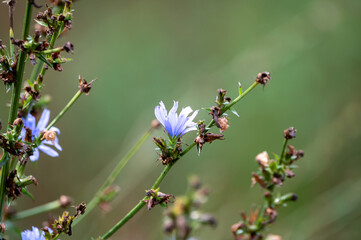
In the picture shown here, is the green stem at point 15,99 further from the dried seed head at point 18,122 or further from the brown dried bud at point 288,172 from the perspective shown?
the brown dried bud at point 288,172

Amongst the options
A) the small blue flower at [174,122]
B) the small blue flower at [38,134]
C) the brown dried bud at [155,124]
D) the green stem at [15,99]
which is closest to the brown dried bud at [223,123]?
the small blue flower at [174,122]

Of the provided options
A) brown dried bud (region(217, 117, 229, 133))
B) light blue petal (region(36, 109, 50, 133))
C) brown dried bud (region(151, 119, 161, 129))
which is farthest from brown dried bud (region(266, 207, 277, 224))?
light blue petal (region(36, 109, 50, 133))

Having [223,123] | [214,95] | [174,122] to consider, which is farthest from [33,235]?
[214,95]

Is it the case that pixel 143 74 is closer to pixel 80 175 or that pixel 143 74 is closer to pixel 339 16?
pixel 80 175

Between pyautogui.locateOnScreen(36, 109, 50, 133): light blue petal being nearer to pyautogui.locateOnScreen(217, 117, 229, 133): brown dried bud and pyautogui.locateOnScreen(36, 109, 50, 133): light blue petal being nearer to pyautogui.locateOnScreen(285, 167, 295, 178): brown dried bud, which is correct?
pyautogui.locateOnScreen(217, 117, 229, 133): brown dried bud

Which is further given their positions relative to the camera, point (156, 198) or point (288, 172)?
point (288, 172)

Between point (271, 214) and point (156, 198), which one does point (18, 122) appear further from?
point (271, 214)

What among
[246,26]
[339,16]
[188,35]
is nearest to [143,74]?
[188,35]

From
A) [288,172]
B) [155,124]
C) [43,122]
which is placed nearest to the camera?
[288,172]

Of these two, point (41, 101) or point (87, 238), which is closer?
point (41, 101)
